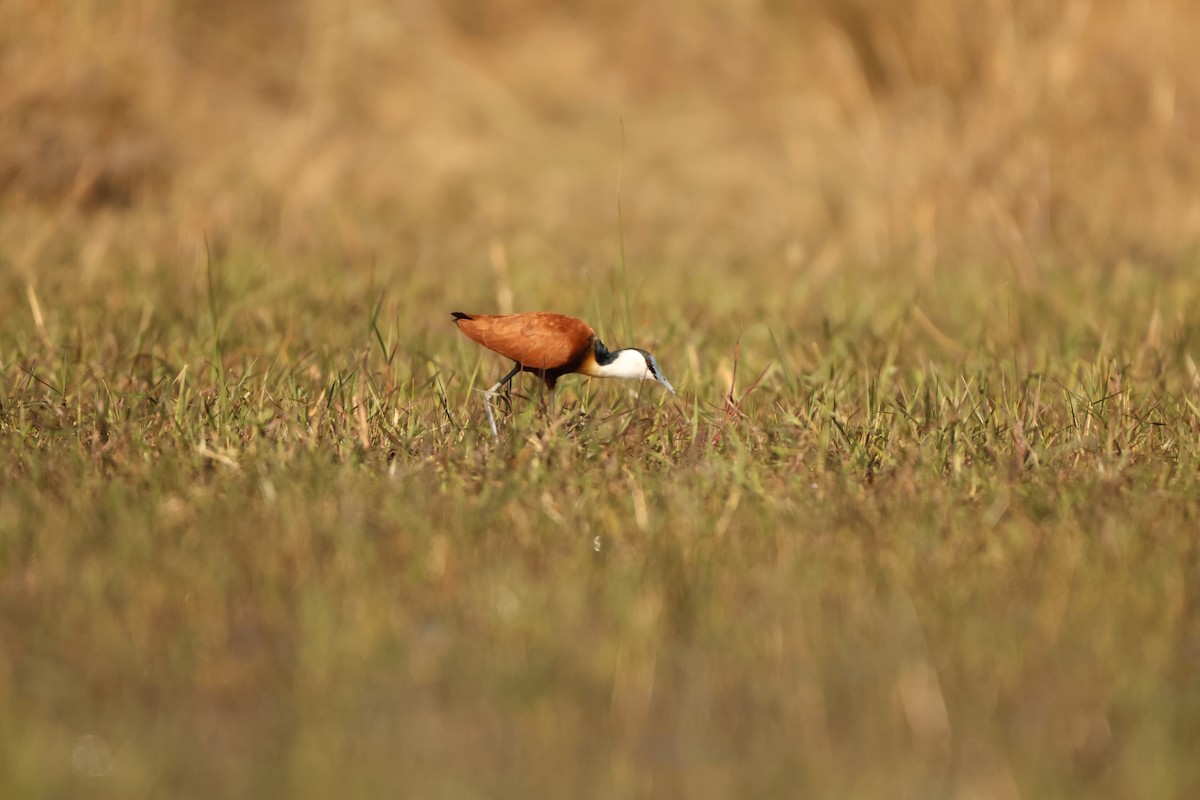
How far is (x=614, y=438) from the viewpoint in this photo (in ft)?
10.9

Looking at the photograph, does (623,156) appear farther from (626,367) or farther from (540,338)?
(540,338)

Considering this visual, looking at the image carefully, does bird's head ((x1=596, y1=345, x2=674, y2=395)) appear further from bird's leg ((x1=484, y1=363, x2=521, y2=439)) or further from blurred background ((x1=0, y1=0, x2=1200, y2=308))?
blurred background ((x1=0, y1=0, x2=1200, y2=308))

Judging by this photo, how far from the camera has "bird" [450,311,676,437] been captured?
11.1 ft

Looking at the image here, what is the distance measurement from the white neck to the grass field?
83 millimetres

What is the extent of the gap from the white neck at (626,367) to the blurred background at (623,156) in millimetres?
1680

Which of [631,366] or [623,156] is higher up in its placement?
[631,366]

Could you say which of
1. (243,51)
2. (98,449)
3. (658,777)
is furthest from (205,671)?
(243,51)

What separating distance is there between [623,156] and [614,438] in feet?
11.3

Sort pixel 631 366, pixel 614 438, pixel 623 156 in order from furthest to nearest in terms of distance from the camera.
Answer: pixel 623 156 → pixel 631 366 → pixel 614 438

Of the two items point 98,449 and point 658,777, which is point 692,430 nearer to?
point 98,449

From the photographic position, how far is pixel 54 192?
19.8 feet

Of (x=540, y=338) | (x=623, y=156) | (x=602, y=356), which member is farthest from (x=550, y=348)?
(x=623, y=156)

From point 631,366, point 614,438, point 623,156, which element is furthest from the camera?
point 623,156

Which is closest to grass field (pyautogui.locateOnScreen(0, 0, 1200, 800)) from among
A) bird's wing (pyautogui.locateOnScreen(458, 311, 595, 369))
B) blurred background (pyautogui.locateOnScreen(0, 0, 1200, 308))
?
blurred background (pyautogui.locateOnScreen(0, 0, 1200, 308))
